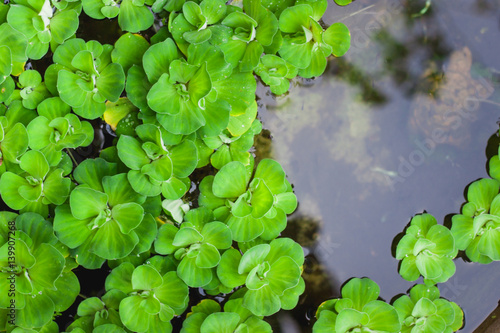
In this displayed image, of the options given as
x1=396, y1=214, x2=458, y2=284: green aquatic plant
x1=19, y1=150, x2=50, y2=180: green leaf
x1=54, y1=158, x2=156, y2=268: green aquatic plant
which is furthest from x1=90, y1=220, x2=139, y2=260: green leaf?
x1=396, y1=214, x2=458, y2=284: green aquatic plant

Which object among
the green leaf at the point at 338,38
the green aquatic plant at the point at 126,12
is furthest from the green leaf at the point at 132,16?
the green leaf at the point at 338,38

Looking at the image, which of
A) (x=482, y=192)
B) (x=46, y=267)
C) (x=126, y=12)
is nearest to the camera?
(x=46, y=267)

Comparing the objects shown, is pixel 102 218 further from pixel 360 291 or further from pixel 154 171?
pixel 360 291

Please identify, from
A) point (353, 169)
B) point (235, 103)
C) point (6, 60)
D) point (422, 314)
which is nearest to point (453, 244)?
point (422, 314)

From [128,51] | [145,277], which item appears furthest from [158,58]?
[145,277]

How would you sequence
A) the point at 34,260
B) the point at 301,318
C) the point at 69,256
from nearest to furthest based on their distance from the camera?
the point at 34,260 → the point at 69,256 → the point at 301,318

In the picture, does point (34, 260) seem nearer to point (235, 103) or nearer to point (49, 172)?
point (49, 172)
